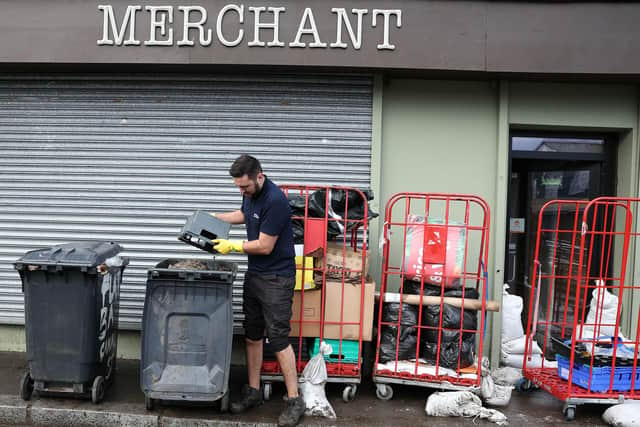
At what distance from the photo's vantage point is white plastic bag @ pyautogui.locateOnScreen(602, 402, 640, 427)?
4012 mm

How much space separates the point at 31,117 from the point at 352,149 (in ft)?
12.1

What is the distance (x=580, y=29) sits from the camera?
5.03 m

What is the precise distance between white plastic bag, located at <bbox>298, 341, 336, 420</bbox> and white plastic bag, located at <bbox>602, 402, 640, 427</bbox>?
2257 millimetres

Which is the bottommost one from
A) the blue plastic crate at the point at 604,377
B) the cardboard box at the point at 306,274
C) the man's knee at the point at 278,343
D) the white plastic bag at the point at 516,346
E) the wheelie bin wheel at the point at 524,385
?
the wheelie bin wheel at the point at 524,385

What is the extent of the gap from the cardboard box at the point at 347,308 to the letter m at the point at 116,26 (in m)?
3.24

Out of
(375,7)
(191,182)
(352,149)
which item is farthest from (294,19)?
(191,182)

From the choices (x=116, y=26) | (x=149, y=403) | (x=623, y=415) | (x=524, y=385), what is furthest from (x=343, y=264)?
(x=116, y=26)

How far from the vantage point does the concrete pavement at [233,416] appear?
4078 mm

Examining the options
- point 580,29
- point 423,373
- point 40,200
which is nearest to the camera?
point 423,373

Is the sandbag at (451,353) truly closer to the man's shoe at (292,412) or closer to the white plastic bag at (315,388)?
the white plastic bag at (315,388)

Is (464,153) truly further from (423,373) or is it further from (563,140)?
(423,373)

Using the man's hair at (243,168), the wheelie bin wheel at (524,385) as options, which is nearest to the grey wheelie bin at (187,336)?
the man's hair at (243,168)

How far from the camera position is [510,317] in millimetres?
5582

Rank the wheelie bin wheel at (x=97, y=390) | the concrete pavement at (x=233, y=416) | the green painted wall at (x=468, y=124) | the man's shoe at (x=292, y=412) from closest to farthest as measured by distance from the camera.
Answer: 1. the man's shoe at (x=292, y=412)
2. the concrete pavement at (x=233, y=416)
3. the wheelie bin wheel at (x=97, y=390)
4. the green painted wall at (x=468, y=124)
